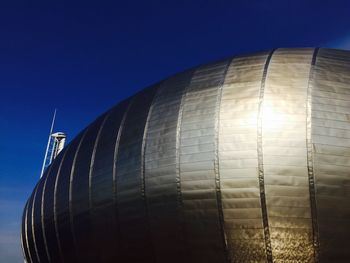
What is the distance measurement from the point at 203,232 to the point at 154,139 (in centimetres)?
351

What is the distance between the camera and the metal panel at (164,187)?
46.1ft

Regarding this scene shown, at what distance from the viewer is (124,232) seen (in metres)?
15.2

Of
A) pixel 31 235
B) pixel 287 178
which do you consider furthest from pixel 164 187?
pixel 31 235

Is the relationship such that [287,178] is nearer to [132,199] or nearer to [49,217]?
[132,199]

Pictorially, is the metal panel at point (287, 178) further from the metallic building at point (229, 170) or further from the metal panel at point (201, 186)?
the metal panel at point (201, 186)

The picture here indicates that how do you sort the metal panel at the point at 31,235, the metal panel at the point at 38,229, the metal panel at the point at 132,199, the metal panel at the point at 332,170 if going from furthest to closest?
the metal panel at the point at 31,235 < the metal panel at the point at 38,229 < the metal panel at the point at 132,199 < the metal panel at the point at 332,170

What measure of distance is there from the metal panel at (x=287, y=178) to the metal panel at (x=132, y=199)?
406cm

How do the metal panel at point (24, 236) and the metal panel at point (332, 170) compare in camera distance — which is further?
the metal panel at point (24, 236)

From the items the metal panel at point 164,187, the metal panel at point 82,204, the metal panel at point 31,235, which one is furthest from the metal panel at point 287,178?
the metal panel at point 31,235

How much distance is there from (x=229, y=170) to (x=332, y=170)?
2782 millimetres

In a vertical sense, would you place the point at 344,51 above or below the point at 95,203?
above

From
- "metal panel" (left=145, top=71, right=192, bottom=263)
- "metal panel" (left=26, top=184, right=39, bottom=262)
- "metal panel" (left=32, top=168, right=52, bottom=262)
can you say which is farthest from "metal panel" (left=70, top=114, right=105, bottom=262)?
"metal panel" (left=26, top=184, right=39, bottom=262)

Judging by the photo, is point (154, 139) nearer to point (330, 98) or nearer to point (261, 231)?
point (261, 231)

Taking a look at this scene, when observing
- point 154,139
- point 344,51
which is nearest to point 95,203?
point 154,139
